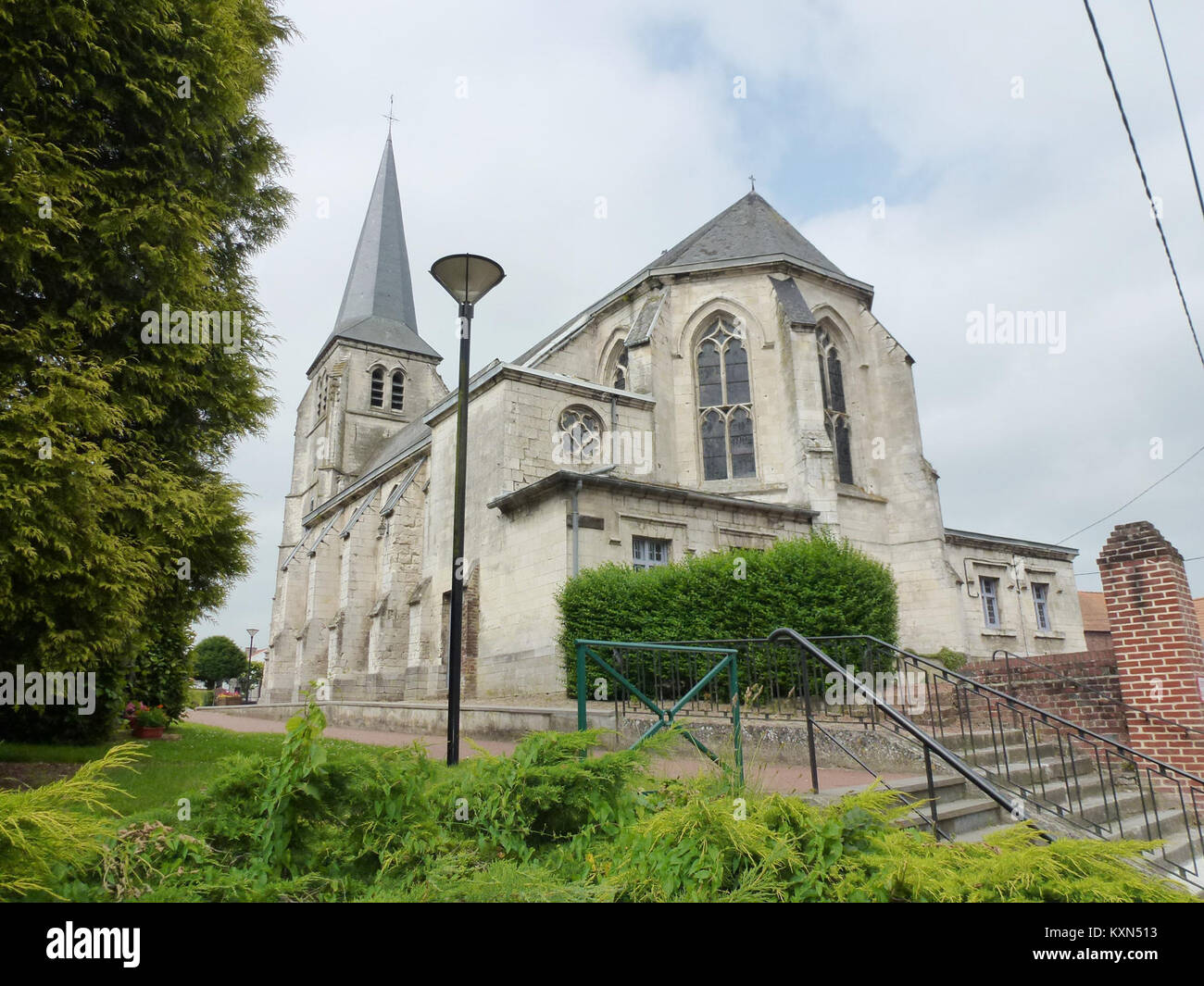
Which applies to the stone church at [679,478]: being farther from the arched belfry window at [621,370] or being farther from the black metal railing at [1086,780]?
the black metal railing at [1086,780]

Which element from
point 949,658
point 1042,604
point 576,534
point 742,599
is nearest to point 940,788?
point 742,599

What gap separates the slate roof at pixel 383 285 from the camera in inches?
1654

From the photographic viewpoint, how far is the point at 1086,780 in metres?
8.08

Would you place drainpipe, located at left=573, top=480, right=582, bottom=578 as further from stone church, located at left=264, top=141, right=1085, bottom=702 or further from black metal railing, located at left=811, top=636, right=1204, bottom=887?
black metal railing, located at left=811, top=636, right=1204, bottom=887

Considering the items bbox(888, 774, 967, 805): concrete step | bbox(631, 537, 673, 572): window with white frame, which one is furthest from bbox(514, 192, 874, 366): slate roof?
bbox(888, 774, 967, 805): concrete step

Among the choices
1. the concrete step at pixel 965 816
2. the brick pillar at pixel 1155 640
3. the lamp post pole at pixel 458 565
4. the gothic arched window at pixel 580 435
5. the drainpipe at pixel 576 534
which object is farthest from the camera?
the gothic arched window at pixel 580 435

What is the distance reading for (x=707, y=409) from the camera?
2208 cm

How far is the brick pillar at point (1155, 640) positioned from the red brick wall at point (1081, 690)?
240mm

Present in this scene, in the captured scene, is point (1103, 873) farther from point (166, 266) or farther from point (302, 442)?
point (302, 442)

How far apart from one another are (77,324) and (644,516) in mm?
11260

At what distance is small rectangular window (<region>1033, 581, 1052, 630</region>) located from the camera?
25625mm

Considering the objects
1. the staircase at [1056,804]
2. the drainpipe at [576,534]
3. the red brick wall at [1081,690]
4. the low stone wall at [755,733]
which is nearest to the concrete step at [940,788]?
the staircase at [1056,804]

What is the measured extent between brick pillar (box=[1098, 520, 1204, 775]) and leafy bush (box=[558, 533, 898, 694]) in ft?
14.0
